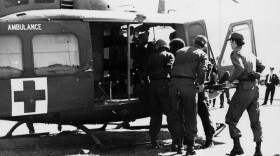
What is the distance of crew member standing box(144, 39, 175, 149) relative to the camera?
24.2ft

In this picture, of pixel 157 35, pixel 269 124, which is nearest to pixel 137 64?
pixel 157 35

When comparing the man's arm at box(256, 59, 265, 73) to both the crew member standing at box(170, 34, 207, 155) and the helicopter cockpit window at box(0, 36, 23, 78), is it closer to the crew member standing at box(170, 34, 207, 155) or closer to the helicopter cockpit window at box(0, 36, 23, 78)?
the crew member standing at box(170, 34, 207, 155)

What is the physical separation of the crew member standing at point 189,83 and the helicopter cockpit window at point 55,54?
1878 millimetres

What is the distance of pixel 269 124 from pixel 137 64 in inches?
168

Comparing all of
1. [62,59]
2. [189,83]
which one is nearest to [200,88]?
[189,83]

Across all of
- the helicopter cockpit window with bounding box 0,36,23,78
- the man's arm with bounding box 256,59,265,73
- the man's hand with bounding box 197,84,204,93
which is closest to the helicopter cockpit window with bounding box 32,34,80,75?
the helicopter cockpit window with bounding box 0,36,23,78

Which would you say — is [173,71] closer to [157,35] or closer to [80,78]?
Answer: [80,78]

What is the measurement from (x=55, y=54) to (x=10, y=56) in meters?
0.78

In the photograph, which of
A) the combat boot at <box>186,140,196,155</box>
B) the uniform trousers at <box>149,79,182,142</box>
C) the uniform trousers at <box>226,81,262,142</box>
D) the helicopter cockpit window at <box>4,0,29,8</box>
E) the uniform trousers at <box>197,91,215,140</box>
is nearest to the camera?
the uniform trousers at <box>226,81,262,142</box>

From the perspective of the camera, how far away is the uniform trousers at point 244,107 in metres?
6.68

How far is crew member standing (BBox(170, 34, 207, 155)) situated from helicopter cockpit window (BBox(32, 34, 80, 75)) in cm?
188

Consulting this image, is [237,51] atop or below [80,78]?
atop

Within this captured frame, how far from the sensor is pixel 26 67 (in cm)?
679

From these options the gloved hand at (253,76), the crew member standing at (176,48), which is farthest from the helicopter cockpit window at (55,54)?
the gloved hand at (253,76)
